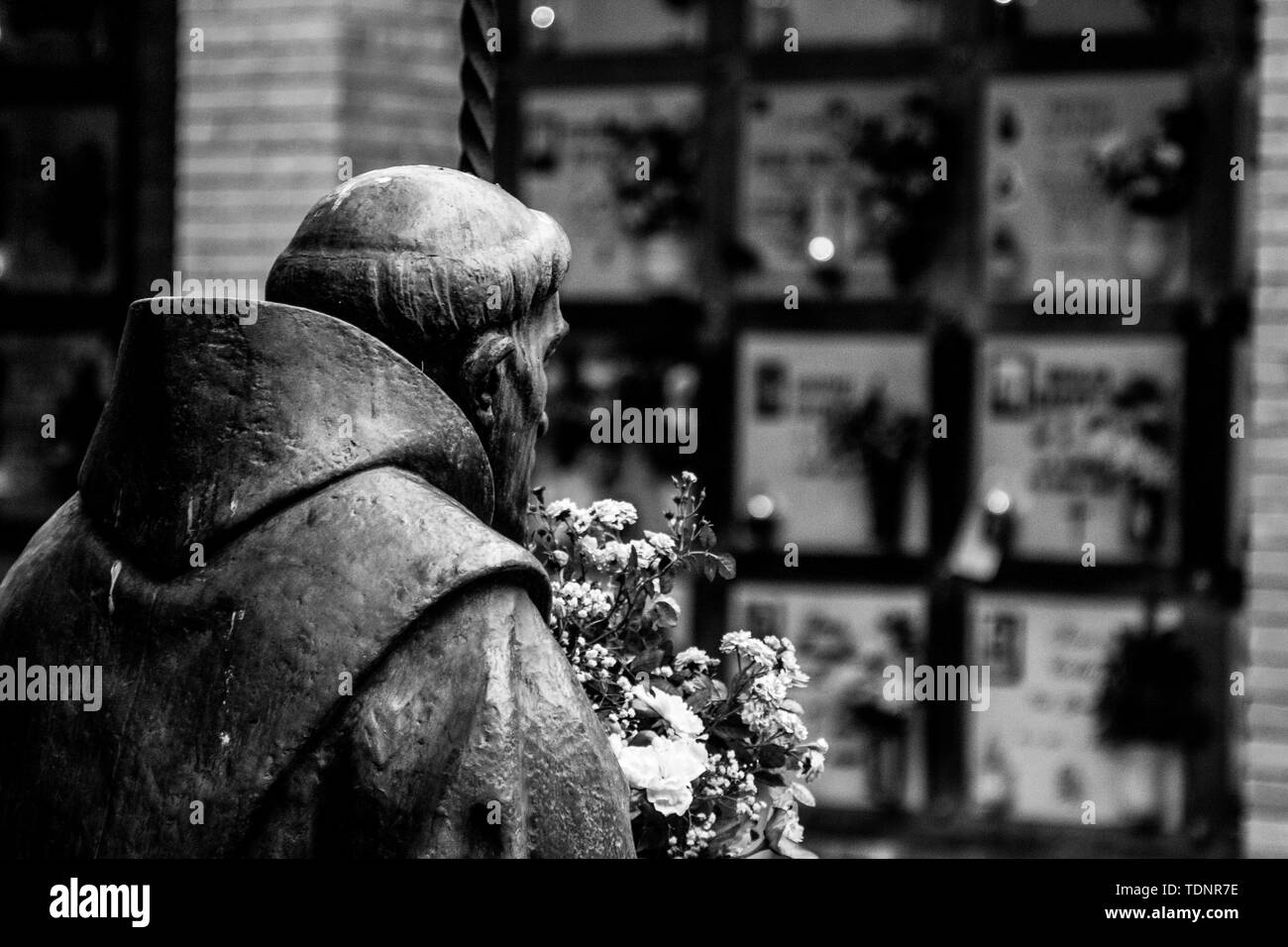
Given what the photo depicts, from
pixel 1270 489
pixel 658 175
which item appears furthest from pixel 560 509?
pixel 658 175

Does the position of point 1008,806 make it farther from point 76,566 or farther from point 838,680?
point 76,566

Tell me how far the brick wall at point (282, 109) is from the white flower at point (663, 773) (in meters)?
4.34

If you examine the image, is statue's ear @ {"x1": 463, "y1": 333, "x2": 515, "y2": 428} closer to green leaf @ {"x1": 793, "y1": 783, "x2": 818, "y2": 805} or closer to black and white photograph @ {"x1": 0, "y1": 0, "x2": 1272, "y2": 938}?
green leaf @ {"x1": 793, "y1": 783, "x2": 818, "y2": 805}

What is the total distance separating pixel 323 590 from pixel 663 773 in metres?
0.68

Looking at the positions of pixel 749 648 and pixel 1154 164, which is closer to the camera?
pixel 749 648

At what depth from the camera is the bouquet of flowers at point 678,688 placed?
278 cm

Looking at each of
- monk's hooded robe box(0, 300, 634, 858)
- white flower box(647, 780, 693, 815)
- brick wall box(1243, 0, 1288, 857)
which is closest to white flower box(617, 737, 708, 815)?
white flower box(647, 780, 693, 815)

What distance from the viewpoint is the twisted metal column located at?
103 inches

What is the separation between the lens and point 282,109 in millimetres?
6730

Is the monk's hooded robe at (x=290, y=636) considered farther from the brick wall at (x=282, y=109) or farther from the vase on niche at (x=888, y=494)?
the vase on niche at (x=888, y=494)

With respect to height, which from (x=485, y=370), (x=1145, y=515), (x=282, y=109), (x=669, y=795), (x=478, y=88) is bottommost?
(x=1145, y=515)

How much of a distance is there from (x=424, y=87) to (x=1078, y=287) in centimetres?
260

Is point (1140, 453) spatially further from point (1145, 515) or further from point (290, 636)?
point (290, 636)

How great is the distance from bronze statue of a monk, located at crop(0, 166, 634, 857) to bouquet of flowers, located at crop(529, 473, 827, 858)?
43cm
